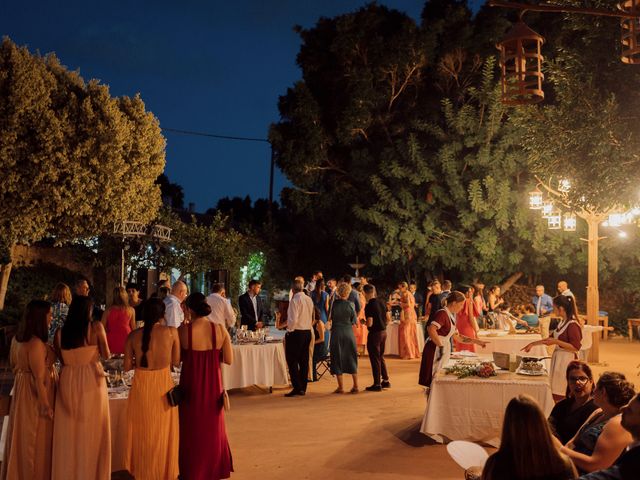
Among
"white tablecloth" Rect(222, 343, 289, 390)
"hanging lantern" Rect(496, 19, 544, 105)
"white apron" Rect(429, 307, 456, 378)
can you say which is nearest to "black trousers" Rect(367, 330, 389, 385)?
"white tablecloth" Rect(222, 343, 289, 390)

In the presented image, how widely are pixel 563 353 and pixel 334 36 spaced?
17.4m

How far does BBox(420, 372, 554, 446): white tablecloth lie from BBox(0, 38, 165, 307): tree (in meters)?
12.8

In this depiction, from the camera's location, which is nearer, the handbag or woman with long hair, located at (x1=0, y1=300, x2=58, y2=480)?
woman with long hair, located at (x1=0, y1=300, x2=58, y2=480)

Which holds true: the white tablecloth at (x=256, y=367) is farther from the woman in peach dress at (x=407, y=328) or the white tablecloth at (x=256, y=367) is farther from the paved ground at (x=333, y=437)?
the woman in peach dress at (x=407, y=328)

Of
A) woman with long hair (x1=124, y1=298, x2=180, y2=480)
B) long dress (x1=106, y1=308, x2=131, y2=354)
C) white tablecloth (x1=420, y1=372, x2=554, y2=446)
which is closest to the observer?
woman with long hair (x1=124, y1=298, x2=180, y2=480)

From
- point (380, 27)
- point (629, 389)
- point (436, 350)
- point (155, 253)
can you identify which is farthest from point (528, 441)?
point (380, 27)

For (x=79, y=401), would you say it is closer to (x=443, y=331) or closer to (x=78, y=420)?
(x=78, y=420)

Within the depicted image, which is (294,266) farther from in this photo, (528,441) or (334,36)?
(528,441)

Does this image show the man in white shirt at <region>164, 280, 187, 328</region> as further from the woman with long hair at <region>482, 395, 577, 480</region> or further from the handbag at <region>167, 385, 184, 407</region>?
the woman with long hair at <region>482, 395, 577, 480</region>

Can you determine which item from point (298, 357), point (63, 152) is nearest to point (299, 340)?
point (298, 357)

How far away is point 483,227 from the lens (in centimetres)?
2077

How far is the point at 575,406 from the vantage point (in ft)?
16.4

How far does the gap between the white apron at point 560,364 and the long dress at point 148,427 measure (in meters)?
4.41

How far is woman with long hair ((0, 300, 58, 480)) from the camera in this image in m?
5.40
